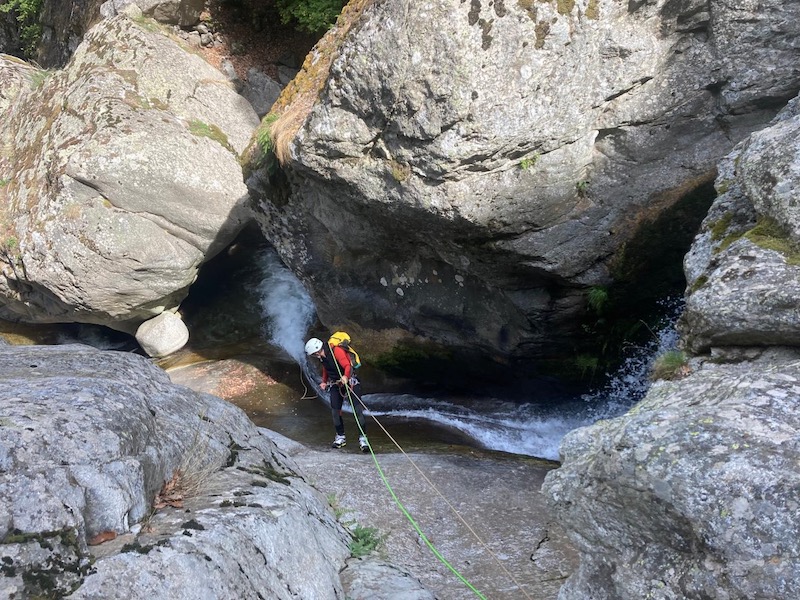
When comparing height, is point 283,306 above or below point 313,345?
below

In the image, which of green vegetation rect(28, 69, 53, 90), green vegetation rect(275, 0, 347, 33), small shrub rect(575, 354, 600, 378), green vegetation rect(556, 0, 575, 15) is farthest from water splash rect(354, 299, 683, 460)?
green vegetation rect(28, 69, 53, 90)

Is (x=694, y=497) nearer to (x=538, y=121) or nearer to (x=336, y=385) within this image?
(x=538, y=121)

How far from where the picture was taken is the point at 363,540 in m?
5.73

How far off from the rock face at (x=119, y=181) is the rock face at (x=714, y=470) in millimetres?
11328

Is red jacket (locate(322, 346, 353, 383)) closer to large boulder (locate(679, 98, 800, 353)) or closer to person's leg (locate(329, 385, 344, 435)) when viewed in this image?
person's leg (locate(329, 385, 344, 435))

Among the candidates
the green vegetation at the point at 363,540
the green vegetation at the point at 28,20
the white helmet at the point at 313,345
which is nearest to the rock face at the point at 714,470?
the green vegetation at the point at 363,540

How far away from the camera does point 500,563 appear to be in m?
5.75

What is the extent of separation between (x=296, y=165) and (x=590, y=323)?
5618mm

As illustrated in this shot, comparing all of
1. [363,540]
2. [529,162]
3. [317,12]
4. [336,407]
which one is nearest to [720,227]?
[529,162]

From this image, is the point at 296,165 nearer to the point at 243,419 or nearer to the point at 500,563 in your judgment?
the point at 243,419

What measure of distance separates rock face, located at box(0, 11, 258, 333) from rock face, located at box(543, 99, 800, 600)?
11.3 meters

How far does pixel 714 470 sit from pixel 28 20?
23.8 meters

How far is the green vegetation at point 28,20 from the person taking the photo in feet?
58.5

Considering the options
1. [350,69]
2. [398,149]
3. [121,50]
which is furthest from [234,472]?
[121,50]
